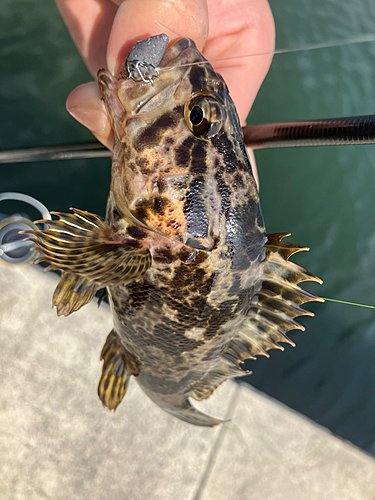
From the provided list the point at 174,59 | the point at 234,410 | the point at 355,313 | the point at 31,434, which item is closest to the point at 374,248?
the point at 355,313

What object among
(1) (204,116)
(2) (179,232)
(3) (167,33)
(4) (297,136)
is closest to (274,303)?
(2) (179,232)

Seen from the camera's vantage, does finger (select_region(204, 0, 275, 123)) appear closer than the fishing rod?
No

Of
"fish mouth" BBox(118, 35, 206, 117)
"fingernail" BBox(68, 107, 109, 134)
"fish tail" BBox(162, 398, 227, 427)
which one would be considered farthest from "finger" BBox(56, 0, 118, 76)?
"fish tail" BBox(162, 398, 227, 427)

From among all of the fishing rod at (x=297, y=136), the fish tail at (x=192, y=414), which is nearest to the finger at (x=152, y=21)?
the fishing rod at (x=297, y=136)

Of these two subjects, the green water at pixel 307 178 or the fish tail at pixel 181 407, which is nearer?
the fish tail at pixel 181 407

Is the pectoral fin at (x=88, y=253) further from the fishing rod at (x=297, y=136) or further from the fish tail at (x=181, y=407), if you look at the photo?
the fish tail at (x=181, y=407)

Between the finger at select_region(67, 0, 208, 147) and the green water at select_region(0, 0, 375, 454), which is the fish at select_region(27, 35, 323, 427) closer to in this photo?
the finger at select_region(67, 0, 208, 147)
